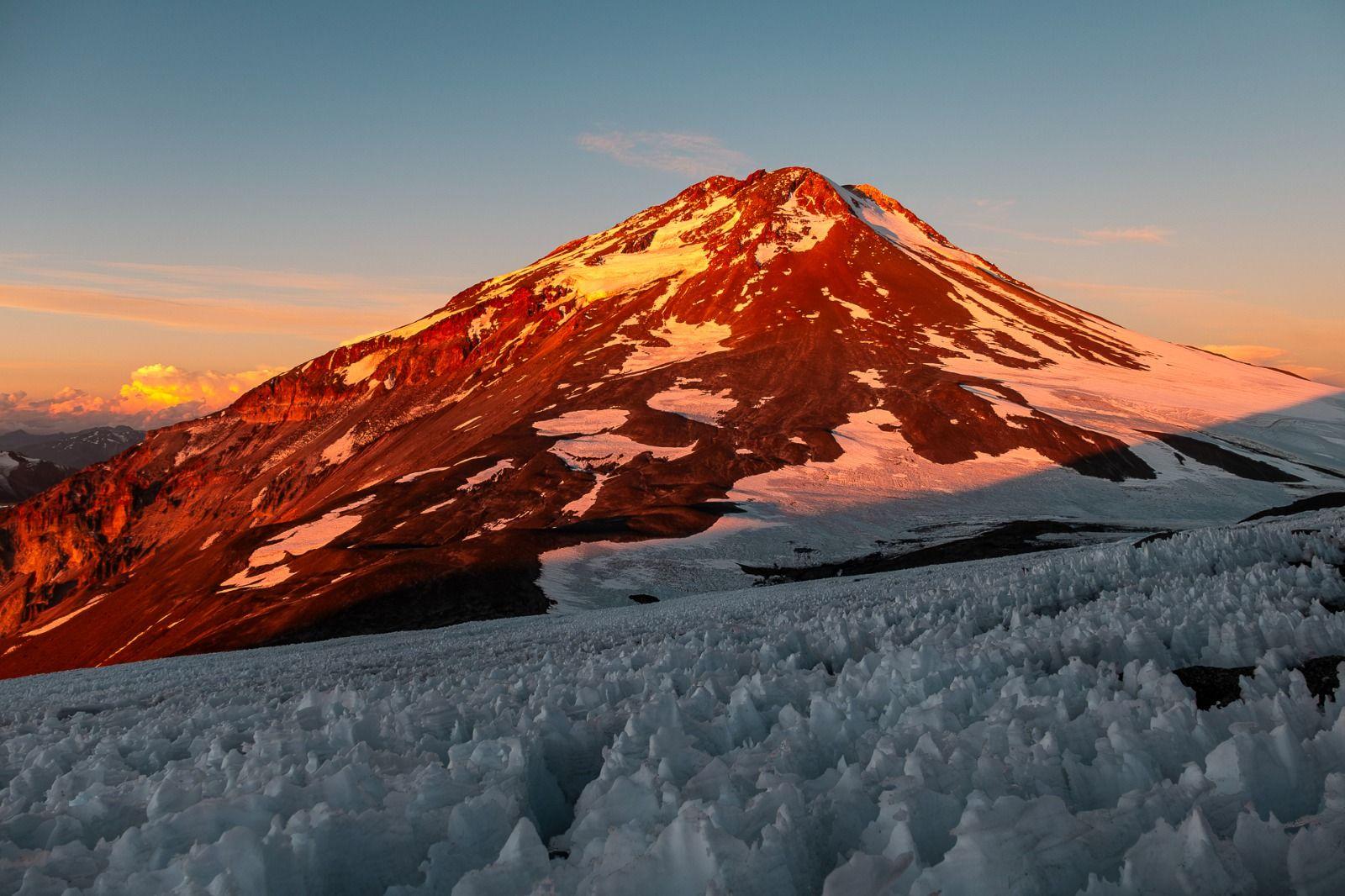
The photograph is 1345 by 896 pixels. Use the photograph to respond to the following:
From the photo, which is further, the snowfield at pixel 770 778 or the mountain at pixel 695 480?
the mountain at pixel 695 480

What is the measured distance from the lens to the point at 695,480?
12394cm

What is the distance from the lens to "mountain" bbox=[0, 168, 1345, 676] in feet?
296

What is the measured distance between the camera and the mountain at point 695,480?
90125 mm

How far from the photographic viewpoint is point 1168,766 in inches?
277

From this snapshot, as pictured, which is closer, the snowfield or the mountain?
the snowfield

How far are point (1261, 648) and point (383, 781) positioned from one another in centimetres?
1085

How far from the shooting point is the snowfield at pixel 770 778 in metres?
5.36

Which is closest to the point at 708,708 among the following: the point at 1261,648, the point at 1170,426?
the point at 1261,648

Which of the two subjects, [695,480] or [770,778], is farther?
[695,480]

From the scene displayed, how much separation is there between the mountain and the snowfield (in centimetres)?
6756

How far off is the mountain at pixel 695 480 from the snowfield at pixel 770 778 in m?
67.6

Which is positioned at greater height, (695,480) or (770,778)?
(770,778)

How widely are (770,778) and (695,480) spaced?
11682 centimetres

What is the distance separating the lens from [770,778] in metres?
7.16
